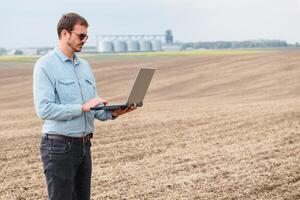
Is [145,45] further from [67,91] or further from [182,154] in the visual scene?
[67,91]

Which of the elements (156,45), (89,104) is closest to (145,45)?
(156,45)

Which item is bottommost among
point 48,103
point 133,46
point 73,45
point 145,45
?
point 133,46

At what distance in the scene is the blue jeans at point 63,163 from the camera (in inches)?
150

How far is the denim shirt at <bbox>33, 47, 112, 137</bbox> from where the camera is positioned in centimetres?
372

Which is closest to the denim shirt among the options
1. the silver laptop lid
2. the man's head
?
the man's head

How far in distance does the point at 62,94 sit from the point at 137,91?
487 millimetres

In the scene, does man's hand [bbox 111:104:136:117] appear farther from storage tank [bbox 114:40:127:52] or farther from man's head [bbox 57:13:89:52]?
storage tank [bbox 114:40:127:52]

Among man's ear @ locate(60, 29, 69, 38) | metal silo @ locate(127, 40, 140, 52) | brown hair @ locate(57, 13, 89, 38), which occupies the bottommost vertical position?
metal silo @ locate(127, 40, 140, 52)

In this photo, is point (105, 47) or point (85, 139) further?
point (105, 47)

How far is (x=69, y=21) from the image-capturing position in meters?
3.75

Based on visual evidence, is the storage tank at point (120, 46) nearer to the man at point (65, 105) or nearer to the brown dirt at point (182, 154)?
the brown dirt at point (182, 154)

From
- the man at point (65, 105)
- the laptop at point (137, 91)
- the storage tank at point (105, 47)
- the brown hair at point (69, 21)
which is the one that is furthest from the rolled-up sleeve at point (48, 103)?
the storage tank at point (105, 47)

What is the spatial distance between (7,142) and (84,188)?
8.54 m

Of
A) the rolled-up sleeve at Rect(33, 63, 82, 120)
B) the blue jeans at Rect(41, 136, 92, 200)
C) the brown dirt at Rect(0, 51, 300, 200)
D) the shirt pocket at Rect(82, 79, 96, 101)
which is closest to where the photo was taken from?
the rolled-up sleeve at Rect(33, 63, 82, 120)
